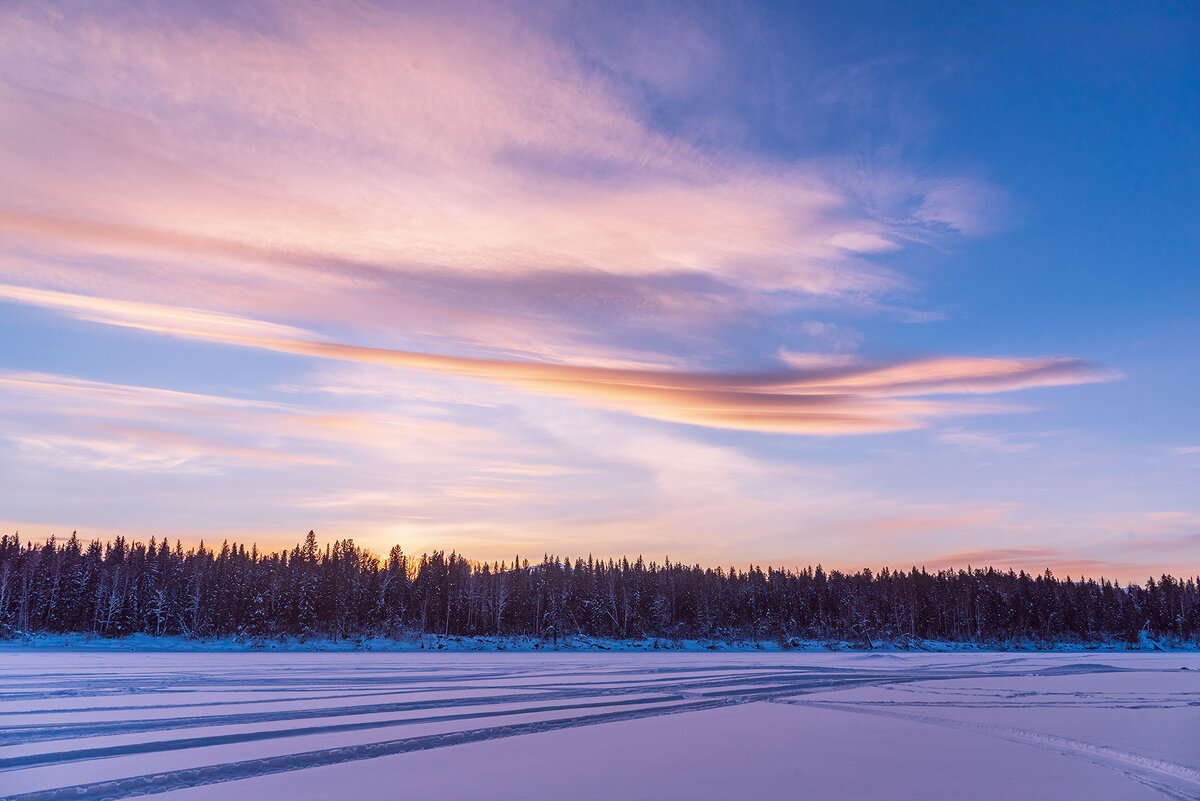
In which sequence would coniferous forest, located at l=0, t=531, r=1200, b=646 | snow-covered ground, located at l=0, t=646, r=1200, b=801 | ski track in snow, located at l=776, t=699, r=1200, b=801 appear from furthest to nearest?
1. coniferous forest, located at l=0, t=531, r=1200, b=646
2. ski track in snow, located at l=776, t=699, r=1200, b=801
3. snow-covered ground, located at l=0, t=646, r=1200, b=801

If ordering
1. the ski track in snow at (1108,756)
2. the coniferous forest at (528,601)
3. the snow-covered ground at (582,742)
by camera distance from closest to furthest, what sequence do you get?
the snow-covered ground at (582,742), the ski track in snow at (1108,756), the coniferous forest at (528,601)

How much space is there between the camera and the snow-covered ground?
34.3 ft

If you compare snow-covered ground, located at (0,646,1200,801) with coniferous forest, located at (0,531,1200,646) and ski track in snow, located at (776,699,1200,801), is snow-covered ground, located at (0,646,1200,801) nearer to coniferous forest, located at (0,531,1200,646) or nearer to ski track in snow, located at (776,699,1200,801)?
ski track in snow, located at (776,699,1200,801)

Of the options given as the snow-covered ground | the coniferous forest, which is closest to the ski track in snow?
the snow-covered ground

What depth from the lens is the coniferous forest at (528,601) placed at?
323 ft

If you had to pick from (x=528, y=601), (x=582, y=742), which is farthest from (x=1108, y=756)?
(x=528, y=601)

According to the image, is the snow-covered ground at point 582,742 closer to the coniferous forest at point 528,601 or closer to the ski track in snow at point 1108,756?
the ski track in snow at point 1108,756

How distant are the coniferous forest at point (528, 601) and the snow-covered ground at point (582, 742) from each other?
76601 mm

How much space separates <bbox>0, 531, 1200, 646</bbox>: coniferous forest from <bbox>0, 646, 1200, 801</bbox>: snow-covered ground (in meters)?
76.6

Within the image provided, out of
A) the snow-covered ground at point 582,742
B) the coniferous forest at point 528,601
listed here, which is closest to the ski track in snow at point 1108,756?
the snow-covered ground at point 582,742

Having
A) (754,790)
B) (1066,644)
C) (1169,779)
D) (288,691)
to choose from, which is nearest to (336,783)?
(754,790)

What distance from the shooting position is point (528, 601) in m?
124

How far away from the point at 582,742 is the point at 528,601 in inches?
4453

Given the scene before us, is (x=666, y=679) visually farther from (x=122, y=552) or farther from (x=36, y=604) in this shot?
(x=122, y=552)
